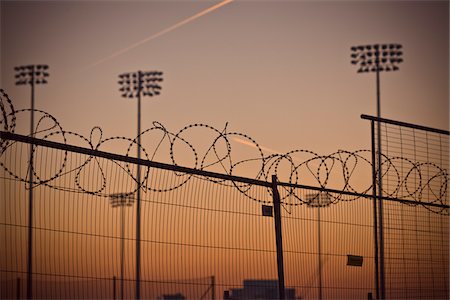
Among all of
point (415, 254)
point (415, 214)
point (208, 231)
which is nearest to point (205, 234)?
point (208, 231)

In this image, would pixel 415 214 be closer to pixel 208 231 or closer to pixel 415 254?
pixel 415 254

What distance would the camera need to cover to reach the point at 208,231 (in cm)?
1425

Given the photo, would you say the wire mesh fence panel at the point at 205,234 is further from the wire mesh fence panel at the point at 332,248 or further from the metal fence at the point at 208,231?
the wire mesh fence panel at the point at 332,248

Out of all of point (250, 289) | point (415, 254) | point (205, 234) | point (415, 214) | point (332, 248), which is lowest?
point (250, 289)

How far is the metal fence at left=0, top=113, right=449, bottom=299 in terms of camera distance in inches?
502

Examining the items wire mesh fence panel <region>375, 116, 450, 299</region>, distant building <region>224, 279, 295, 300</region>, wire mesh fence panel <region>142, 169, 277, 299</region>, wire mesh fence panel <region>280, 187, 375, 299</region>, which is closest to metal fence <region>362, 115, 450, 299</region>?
wire mesh fence panel <region>375, 116, 450, 299</region>

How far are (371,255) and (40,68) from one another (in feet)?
95.9

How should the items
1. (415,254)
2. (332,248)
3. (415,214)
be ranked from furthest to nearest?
1. (415,214)
2. (415,254)
3. (332,248)

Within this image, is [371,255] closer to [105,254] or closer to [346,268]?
[346,268]

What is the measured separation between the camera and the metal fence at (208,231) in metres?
12.8

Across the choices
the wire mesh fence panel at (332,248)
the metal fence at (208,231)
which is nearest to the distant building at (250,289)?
the metal fence at (208,231)

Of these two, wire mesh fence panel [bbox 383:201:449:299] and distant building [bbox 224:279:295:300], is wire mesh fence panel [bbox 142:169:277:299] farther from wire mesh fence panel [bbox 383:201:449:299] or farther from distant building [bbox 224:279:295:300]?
wire mesh fence panel [bbox 383:201:449:299]

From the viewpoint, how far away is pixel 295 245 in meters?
15.6

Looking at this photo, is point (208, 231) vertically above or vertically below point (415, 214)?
below
